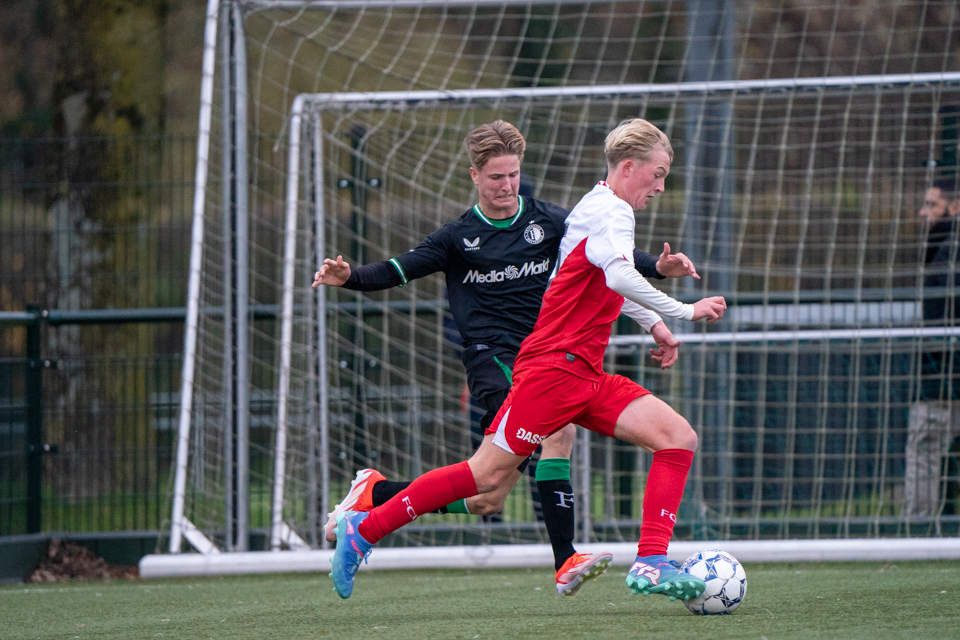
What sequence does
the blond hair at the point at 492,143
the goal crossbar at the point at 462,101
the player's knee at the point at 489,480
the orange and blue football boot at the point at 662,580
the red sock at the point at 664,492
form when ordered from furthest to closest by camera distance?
the goal crossbar at the point at 462,101, the blond hair at the point at 492,143, the player's knee at the point at 489,480, the red sock at the point at 664,492, the orange and blue football boot at the point at 662,580

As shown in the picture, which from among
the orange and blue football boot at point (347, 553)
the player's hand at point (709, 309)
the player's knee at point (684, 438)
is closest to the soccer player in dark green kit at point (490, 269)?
the orange and blue football boot at point (347, 553)

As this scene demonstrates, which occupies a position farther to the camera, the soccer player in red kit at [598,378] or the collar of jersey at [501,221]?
the collar of jersey at [501,221]

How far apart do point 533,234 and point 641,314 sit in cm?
61

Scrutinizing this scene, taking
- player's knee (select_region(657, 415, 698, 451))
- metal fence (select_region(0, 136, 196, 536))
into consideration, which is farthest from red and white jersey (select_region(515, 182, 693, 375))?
metal fence (select_region(0, 136, 196, 536))

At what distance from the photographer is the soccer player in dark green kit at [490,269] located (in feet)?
13.8

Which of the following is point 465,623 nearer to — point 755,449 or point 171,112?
point 755,449

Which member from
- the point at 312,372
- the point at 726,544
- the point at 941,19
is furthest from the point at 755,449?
the point at 941,19

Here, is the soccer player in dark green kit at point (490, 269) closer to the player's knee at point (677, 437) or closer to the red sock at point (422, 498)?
the red sock at point (422, 498)

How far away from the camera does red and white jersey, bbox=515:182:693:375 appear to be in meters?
3.74

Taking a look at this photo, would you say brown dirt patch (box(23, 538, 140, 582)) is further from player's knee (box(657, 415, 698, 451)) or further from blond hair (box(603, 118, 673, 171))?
blond hair (box(603, 118, 673, 171))

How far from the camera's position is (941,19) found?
13.1 meters

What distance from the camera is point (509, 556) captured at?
590 centimetres

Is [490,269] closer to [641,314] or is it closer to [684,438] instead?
[641,314]

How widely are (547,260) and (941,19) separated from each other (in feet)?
34.9
